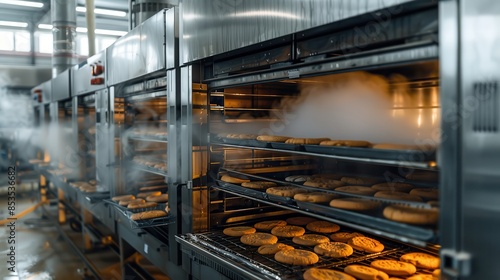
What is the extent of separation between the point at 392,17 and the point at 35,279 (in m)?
3.76

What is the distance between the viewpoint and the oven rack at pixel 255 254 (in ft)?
5.04

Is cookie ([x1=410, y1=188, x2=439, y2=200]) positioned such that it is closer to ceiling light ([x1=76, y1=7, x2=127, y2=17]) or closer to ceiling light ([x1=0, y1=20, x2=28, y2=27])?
ceiling light ([x1=76, y1=7, x2=127, y2=17])

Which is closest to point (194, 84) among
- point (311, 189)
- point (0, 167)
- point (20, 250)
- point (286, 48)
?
point (286, 48)

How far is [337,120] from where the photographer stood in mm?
2201

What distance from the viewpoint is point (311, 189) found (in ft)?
5.23

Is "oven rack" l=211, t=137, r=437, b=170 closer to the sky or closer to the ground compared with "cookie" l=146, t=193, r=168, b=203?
closer to the sky

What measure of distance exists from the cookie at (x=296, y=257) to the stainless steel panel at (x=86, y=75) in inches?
96.7

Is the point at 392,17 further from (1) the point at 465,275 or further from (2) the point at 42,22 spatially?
(2) the point at 42,22

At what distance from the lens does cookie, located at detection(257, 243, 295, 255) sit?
1771 mm

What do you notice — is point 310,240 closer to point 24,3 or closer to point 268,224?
point 268,224

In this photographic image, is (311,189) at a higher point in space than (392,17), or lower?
lower

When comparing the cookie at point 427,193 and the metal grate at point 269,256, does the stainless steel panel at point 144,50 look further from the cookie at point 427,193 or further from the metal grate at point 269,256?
the cookie at point 427,193

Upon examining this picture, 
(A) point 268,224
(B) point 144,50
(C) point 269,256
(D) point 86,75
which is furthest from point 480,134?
(D) point 86,75

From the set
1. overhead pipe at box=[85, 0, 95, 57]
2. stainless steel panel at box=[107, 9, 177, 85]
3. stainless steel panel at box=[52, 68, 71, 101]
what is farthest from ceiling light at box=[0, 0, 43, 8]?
stainless steel panel at box=[107, 9, 177, 85]
